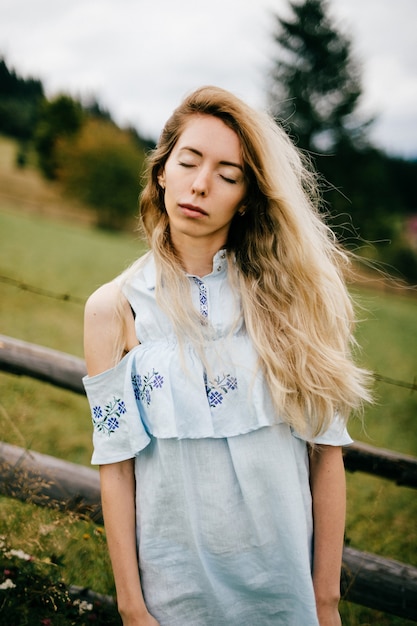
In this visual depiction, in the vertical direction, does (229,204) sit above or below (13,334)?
above

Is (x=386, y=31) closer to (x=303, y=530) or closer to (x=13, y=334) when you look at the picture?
(x=13, y=334)

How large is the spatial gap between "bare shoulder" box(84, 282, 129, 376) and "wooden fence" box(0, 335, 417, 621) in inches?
34.4

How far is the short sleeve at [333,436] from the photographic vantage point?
5.99 ft

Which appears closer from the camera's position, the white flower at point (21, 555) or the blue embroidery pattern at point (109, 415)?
the blue embroidery pattern at point (109, 415)

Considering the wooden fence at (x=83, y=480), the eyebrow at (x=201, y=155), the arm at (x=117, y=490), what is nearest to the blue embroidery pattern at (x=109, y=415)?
the arm at (x=117, y=490)

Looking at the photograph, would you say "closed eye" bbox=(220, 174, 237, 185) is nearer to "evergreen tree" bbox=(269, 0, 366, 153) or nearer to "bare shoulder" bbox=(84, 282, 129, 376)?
"bare shoulder" bbox=(84, 282, 129, 376)

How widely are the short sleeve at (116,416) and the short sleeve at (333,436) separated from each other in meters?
0.60

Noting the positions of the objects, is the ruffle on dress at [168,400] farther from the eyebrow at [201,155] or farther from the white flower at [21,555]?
the white flower at [21,555]

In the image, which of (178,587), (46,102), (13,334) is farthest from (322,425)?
(46,102)

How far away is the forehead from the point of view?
1786 mm

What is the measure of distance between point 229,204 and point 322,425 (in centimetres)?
90

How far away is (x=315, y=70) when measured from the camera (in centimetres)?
3142

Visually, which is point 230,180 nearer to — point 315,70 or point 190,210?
point 190,210

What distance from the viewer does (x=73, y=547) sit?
2557 mm
